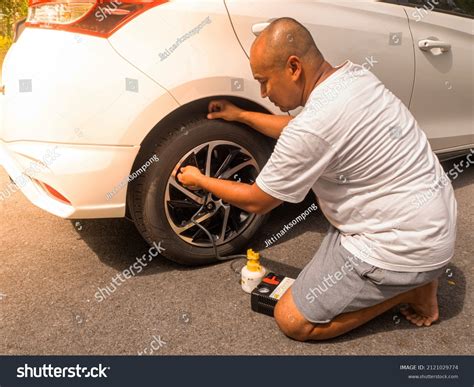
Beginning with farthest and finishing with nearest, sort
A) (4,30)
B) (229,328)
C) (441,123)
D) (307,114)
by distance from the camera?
(4,30), (441,123), (229,328), (307,114)

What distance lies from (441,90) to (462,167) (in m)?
1.27

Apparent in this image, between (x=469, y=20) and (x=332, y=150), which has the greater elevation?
(x=469, y=20)

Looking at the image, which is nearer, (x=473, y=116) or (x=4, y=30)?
(x=473, y=116)

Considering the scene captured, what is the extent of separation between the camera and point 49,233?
9.70ft

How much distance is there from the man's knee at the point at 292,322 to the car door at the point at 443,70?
5.00 ft

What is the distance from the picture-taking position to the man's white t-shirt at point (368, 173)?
6.11ft

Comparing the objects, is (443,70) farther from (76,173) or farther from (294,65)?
(76,173)

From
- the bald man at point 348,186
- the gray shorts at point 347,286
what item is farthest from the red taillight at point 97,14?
the gray shorts at point 347,286

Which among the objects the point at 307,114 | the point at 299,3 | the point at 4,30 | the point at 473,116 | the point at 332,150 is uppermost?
the point at 299,3

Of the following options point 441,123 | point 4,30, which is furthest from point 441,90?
point 4,30

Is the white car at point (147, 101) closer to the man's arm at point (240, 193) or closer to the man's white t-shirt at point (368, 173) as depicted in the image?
the man's arm at point (240, 193)

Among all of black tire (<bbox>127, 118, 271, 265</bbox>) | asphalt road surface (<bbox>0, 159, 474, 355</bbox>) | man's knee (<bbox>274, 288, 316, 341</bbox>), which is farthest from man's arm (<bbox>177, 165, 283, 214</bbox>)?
asphalt road surface (<bbox>0, 159, 474, 355</bbox>)

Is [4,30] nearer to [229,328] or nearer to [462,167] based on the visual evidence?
[462,167]

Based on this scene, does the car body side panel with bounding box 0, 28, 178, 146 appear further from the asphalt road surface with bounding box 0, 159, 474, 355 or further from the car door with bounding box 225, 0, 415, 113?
the asphalt road surface with bounding box 0, 159, 474, 355
